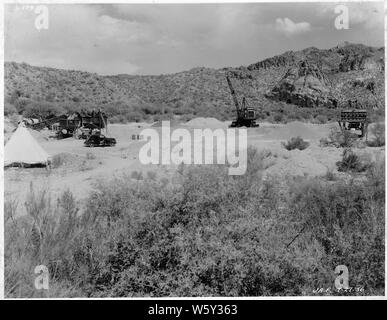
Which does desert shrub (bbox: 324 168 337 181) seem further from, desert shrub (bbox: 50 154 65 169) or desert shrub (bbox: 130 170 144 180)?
desert shrub (bbox: 50 154 65 169)

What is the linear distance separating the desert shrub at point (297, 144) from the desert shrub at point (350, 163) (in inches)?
42.0

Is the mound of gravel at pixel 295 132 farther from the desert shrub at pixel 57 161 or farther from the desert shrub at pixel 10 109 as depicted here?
the desert shrub at pixel 10 109

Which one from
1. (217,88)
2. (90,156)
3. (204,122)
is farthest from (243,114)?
(90,156)

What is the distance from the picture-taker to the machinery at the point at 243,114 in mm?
6257

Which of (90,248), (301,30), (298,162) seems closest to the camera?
(90,248)

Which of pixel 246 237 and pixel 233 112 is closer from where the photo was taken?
pixel 246 237

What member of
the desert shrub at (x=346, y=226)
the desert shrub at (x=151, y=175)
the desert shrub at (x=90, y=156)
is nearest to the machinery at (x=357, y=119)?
the desert shrub at (x=346, y=226)

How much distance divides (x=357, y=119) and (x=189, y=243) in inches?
136

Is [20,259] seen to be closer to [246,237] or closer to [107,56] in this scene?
[246,237]

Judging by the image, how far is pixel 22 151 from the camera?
5391mm

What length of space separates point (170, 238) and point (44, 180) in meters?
1.82

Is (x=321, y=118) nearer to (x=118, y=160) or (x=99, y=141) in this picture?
(x=118, y=160)

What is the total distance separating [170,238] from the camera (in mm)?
4488
